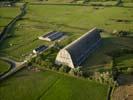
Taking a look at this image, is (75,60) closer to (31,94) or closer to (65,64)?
(65,64)

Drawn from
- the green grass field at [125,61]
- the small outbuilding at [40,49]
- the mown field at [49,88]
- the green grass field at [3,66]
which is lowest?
the mown field at [49,88]

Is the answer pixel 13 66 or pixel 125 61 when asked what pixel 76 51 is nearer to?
pixel 125 61

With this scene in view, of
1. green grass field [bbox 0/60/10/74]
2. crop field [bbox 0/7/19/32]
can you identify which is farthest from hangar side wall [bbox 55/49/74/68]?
crop field [bbox 0/7/19/32]

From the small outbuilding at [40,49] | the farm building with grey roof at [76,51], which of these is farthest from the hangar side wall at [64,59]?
the small outbuilding at [40,49]

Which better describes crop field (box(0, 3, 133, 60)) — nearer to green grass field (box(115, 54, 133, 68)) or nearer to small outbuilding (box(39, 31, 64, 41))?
small outbuilding (box(39, 31, 64, 41))

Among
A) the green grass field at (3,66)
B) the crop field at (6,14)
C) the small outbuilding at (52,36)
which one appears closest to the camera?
the green grass field at (3,66)

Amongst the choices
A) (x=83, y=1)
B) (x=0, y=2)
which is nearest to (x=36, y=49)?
(x=83, y=1)

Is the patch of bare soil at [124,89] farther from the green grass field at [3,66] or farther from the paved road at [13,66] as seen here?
the green grass field at [3,66]
